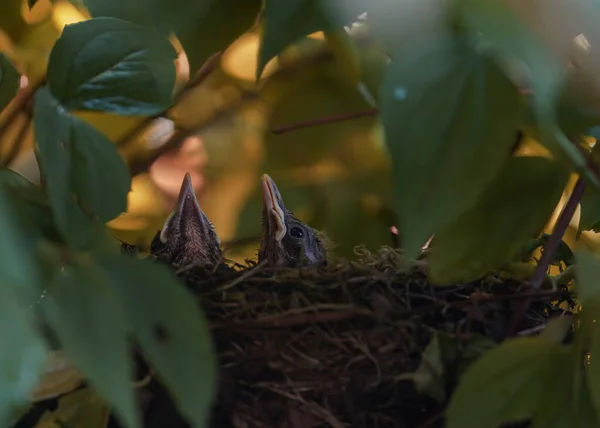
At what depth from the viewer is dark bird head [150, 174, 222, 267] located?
1.05m

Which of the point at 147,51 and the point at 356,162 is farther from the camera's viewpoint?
the point at 356,162

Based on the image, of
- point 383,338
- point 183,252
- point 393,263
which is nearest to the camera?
point 383,338

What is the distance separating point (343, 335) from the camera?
1.98 feet

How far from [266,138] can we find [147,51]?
473 millimetres

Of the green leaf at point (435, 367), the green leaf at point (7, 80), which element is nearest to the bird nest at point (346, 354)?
the green leaf at point (435, 367)

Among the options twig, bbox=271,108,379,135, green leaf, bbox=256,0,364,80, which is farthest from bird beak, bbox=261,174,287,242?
green leaf, bbox=256,0,364,80

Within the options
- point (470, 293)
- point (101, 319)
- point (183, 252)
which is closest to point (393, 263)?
point (470, 293)

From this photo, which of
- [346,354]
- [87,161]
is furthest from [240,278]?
[87,161]

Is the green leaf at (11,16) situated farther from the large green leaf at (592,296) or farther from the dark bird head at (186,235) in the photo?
the large green leaf at (592,296)

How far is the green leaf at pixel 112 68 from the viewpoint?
0.46 metres

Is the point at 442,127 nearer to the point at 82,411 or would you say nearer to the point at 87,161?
the point at 87,161

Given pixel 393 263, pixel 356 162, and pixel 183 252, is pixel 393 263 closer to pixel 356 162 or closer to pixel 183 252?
pixel 356 162

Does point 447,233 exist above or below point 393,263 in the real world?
above

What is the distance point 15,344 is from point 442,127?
225 millimetres
